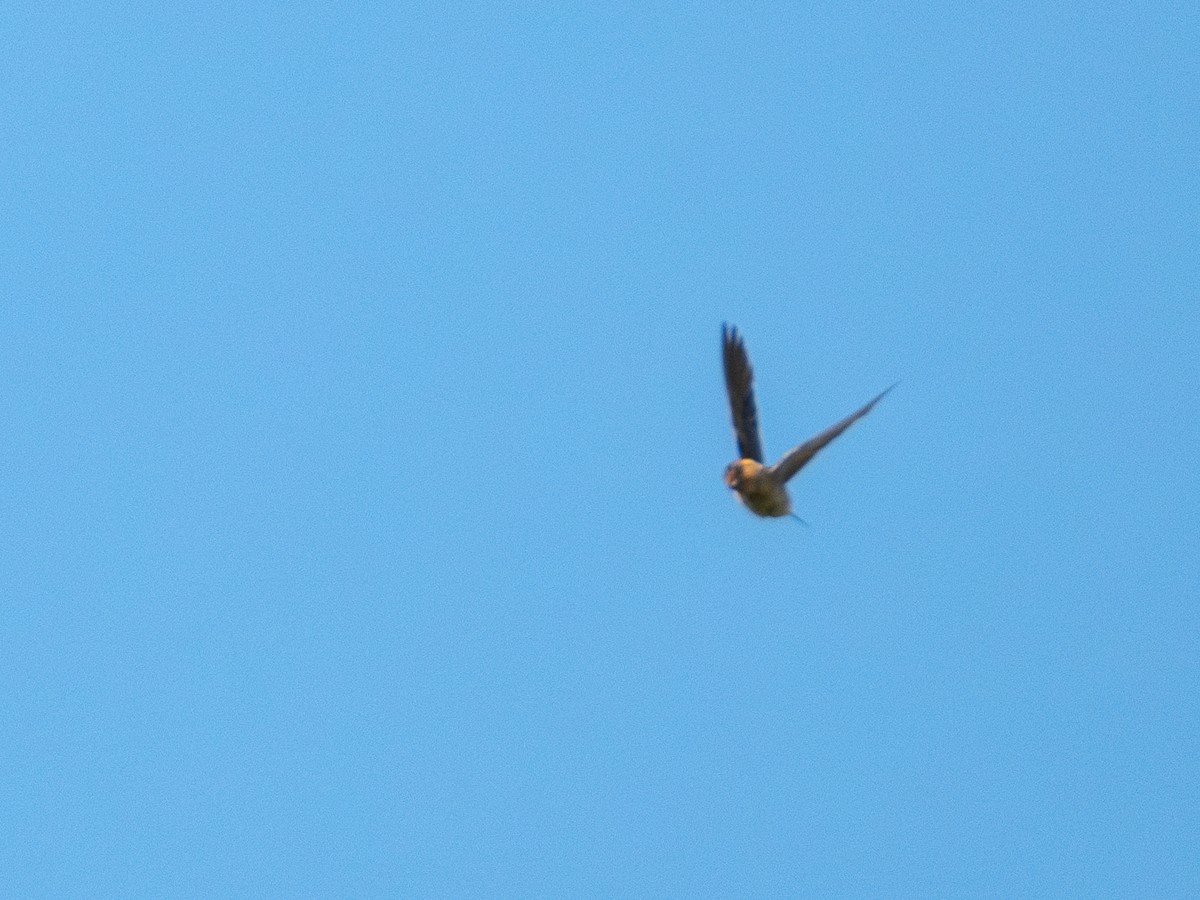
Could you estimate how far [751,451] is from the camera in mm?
19781

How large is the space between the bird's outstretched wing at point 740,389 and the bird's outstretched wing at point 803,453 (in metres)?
0.96

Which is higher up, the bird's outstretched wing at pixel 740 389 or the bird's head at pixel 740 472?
the bird's outstretched wing at pixel 740 389

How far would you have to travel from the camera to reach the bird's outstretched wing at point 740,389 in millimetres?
19766

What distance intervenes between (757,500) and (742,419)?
44.2 inches

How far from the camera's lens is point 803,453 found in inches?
728

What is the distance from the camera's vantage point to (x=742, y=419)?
19.9 meters

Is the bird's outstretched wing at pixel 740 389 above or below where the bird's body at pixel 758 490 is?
above

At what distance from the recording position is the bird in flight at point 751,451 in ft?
60.5

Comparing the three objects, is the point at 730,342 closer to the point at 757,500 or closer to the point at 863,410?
the point at 757,500

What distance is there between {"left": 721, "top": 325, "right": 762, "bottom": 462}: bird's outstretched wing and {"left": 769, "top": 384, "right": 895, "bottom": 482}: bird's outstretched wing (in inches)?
37.8

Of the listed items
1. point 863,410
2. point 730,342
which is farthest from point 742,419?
point 863,410

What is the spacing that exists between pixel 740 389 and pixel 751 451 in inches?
21.3

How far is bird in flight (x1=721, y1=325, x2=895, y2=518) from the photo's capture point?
1844 cm

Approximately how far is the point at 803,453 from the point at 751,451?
1339 mm
